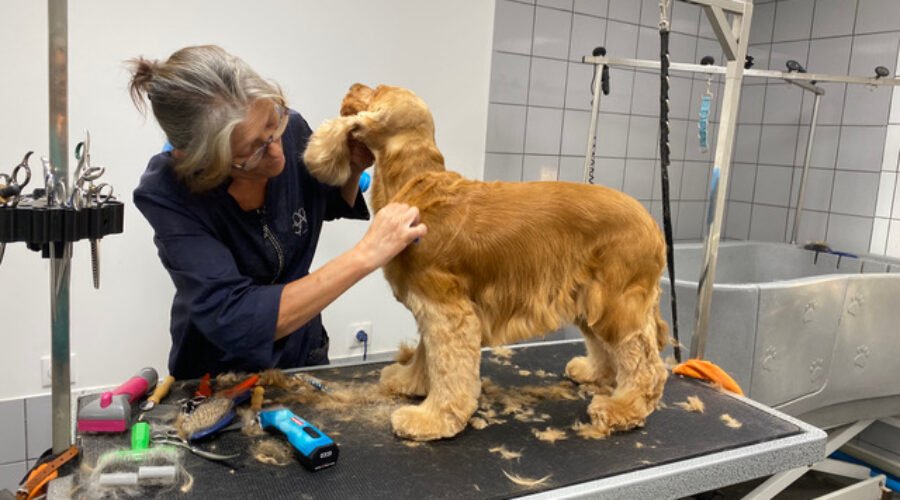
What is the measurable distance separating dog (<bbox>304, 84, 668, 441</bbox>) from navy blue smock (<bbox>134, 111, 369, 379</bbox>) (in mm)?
189

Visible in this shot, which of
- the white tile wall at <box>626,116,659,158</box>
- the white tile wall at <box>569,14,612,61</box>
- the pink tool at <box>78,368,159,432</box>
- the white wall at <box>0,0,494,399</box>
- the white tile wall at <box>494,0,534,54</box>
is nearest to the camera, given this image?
the pink tool at <box>78,368,159,432</box>

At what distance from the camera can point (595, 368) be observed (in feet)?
4.38

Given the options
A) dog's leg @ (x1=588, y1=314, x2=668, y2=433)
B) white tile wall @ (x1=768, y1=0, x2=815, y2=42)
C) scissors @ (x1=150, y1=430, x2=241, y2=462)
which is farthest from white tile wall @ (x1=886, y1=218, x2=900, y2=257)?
scissors @ (x1=150, y1=430, x2=241, y2=462)

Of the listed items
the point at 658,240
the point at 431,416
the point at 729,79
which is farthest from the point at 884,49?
the point at 431,416

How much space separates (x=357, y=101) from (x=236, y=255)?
385mm

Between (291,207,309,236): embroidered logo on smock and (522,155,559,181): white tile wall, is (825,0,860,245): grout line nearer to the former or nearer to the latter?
(522,155,559,181): white tile wall

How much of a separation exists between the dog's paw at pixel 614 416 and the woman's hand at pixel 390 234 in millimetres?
436

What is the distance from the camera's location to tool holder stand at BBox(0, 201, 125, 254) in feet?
2.62

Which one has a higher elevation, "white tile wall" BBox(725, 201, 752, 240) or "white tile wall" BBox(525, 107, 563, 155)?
"white tile wall" BBox(525, 107, 563, 155)

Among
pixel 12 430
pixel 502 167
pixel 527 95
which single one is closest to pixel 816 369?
pixel 502 167

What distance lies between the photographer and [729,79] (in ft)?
4.36

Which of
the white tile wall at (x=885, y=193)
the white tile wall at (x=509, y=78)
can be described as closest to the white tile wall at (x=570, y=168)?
the white tile wall at (x=509, y=78)

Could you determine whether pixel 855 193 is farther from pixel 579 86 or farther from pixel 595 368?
pixel 595 368

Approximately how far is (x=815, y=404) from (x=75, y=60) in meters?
2.51
